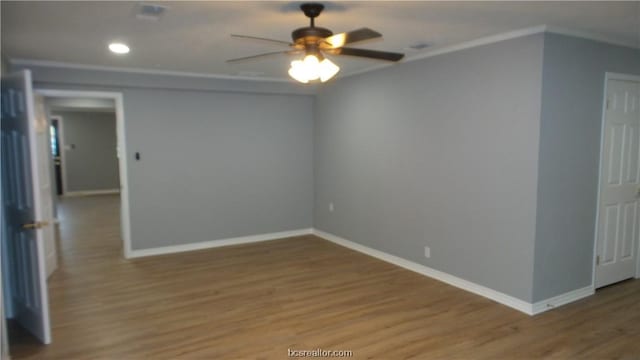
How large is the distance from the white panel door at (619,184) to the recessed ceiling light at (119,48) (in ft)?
14.6

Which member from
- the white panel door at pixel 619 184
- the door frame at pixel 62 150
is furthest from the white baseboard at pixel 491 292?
the door frame at pixel 62 150

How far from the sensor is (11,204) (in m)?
3.39

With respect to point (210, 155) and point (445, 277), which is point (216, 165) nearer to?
point (210, 155)

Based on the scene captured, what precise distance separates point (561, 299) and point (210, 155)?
4482 mm

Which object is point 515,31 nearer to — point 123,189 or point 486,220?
point 486,220

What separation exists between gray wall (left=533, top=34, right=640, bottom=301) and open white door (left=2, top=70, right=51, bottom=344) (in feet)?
12.8

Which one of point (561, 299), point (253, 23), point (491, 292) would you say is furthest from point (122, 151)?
point (561, 299)

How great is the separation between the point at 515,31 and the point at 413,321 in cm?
254

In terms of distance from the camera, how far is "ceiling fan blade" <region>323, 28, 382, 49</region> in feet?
7.92

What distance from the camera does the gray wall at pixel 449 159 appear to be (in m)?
3.72

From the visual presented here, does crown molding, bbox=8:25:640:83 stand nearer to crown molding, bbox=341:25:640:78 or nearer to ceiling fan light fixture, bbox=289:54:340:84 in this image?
crown molding, bbox=341:25:640:78

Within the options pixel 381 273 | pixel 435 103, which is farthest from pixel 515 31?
pixel 381 273

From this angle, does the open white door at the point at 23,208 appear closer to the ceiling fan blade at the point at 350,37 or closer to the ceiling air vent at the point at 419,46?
the ceiling fan blade at the point at 350,37

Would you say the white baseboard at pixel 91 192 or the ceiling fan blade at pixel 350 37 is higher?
the ceiling fan blade at pixel 350 37
